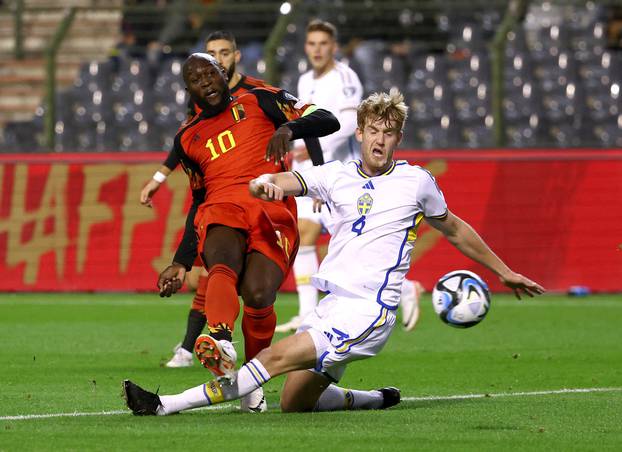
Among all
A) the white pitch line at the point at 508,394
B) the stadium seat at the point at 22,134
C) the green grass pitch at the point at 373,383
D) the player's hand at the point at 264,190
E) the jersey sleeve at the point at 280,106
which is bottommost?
the white pitch line at the point at 508,394

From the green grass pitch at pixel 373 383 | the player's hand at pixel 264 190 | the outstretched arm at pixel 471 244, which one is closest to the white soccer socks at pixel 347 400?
the green grass pitch at pixel 373 383

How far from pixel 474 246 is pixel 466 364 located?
2691 millimetres

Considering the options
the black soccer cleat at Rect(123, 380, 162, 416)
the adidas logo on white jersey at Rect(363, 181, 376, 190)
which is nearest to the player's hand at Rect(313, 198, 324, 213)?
the adidas logo on white jersey at Rect(363, 181, 376, 190)

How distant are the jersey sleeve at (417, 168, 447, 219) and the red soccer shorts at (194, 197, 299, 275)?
2.87ft

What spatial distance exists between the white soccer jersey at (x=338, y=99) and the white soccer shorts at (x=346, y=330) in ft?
16.6

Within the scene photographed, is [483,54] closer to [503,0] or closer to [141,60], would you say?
[503,0]

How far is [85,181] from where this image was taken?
1634 cm

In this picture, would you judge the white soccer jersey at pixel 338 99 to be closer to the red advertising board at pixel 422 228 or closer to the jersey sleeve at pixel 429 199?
the red advertising board at pixel 422 228

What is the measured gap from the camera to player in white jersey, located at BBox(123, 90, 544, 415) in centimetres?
685

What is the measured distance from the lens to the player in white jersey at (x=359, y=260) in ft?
22.5


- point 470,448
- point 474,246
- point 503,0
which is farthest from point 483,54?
point 470,448

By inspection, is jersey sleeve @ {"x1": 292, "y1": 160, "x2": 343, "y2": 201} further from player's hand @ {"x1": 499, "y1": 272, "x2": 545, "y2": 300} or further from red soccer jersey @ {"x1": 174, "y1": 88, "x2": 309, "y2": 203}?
player's hand @ {"x1": 499, "y1": 272, "x2": 545, "y2": 300}

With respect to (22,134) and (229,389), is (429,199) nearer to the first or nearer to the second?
(229,389)

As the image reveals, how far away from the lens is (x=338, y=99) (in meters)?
12.0
